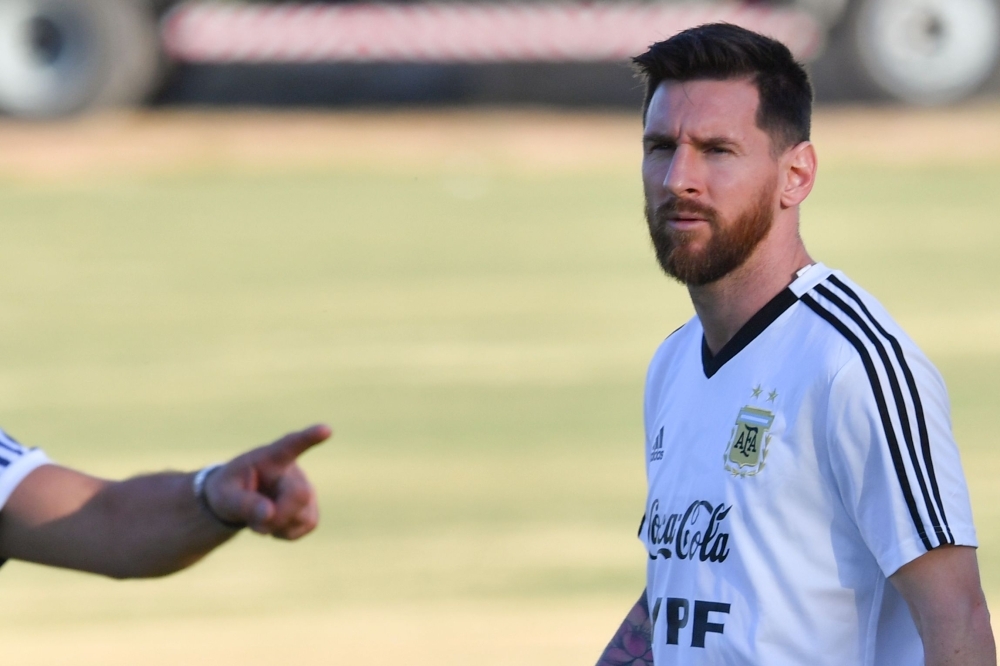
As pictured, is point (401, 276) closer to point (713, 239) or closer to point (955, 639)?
point (713, 239)

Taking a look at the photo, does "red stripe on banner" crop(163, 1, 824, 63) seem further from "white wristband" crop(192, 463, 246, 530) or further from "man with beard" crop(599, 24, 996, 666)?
"man with beard" crop(599, 24, 996, 666)

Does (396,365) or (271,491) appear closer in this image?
(271,491)

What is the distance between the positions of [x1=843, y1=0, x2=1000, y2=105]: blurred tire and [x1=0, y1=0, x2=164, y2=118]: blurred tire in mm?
7950

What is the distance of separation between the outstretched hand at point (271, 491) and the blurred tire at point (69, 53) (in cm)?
1733

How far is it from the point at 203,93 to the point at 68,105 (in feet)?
11.8

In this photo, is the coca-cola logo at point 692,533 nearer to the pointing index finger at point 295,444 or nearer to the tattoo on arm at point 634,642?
the tattoo on arm at point 634,642

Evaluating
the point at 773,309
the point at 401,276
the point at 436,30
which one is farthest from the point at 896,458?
the point at 436,30

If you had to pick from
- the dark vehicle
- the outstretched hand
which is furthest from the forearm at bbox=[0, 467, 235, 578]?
the dark vehicle

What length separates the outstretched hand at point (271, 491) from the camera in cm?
359

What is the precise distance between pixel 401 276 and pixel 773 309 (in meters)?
12.0

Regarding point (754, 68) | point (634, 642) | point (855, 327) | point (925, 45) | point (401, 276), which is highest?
point (925, 45)

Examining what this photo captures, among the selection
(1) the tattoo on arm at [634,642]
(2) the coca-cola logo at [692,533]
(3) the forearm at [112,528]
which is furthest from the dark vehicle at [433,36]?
(2) the coca-cola logo at [692,533]

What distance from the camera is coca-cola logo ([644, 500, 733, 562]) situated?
10.6ft

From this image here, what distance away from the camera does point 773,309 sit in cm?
332
